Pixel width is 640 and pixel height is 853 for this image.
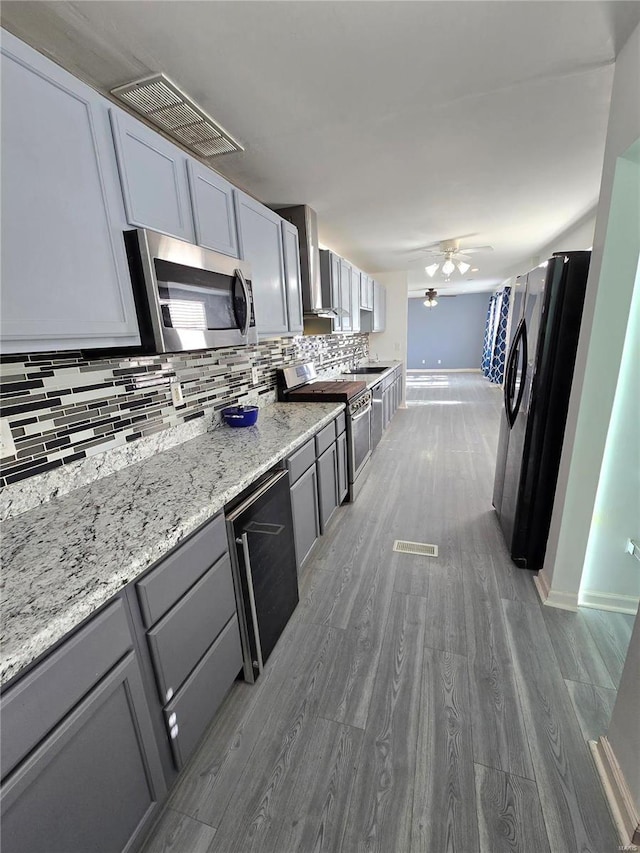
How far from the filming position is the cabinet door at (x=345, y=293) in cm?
389

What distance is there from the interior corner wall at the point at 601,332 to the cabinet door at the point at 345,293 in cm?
259

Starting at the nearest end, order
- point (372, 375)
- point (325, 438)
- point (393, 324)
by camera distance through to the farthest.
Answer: point (325, 438) → point (372, 375) → point (393, 324)

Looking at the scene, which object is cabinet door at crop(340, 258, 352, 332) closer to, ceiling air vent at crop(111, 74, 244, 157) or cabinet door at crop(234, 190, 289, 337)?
cabinet door at crop(234, 190, 289, 337)

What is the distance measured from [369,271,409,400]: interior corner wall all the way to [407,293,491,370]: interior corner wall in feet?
15.5

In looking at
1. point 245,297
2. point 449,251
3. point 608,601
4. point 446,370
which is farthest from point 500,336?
point 245,297

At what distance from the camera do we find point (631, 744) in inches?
41.8

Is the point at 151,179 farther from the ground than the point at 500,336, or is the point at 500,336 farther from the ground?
the point at 151,179

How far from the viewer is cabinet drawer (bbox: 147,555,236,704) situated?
1.01 meters

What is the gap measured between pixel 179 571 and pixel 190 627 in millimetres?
217

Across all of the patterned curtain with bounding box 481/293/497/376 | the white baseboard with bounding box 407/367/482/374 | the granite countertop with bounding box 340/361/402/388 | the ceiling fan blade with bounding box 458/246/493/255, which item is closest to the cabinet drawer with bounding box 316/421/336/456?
the granite countertop with bounding box 340/361/402/388

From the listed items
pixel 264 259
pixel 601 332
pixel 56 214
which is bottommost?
pixel 601 332

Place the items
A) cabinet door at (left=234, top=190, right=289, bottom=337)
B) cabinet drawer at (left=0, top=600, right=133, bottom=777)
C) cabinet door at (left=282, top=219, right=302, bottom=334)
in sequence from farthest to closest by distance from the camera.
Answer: cabinet door at (left=282, top=219, right=302, bottom=334), cabinet door at (left=234, top=190, right=289, bottom=337), cabinet drawer at (left=0, top=600, right=133, bottom=777)

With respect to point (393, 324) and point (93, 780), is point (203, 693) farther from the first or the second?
point (393, 324)

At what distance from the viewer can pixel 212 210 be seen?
1724 millimetres
